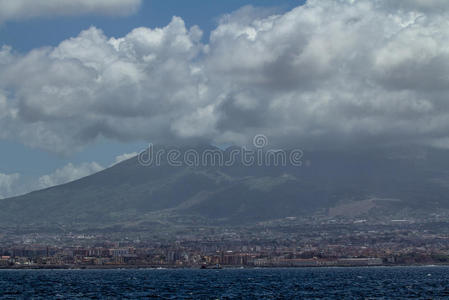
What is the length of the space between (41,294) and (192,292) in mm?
23770

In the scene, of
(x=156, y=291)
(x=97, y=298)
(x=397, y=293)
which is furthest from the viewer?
(x=156, y=291)

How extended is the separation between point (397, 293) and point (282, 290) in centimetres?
2031

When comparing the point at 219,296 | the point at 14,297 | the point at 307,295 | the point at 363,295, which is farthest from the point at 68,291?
the point at 363,295

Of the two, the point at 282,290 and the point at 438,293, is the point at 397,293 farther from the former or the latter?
the point at 282,290

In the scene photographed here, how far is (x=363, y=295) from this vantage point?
12150cm

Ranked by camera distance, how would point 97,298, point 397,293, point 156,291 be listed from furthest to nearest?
point 156,291
point 397,293
point 97,298

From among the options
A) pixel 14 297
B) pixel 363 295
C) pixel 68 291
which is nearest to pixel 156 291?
pixel 68 291

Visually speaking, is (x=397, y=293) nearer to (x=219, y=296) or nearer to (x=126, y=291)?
(x=219, y=296)

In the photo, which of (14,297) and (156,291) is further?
(156,291)

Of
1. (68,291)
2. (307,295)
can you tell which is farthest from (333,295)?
(68,291)

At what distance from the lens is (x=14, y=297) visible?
118188 mm

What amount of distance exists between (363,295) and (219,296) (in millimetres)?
21233

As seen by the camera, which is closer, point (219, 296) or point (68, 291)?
point (219, 296)

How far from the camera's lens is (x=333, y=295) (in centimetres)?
12294
